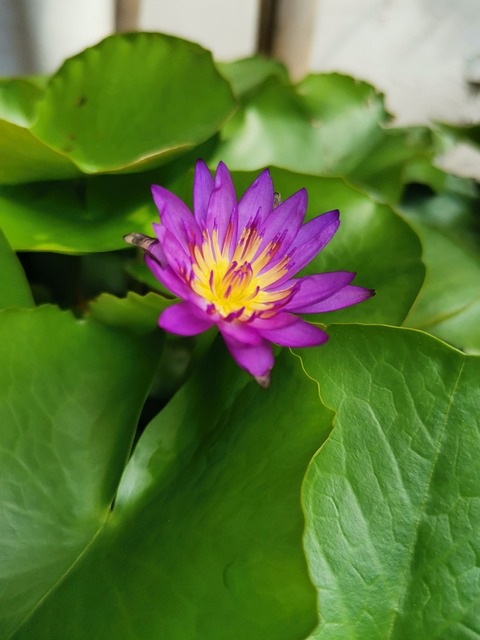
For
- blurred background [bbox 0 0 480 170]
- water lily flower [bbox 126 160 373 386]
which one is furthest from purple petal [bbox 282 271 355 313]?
blurred background [bbox 0 0 480 170]

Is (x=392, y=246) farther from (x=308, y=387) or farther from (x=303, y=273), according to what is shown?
(x=308, y=387)

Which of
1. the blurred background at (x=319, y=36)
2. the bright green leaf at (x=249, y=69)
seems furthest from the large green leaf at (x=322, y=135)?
the blurred background at (x=319, y=36)

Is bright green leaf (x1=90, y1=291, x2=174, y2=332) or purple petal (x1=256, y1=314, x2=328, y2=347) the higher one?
purple petal (x1=256, y1=314, x2=328, y2=347)

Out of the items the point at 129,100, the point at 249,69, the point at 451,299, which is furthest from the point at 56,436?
the point at 249,69

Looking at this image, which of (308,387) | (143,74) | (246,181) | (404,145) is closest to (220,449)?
(308,387)

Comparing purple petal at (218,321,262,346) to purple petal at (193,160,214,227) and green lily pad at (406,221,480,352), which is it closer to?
Result: purple petal at (193,160,214,227)
